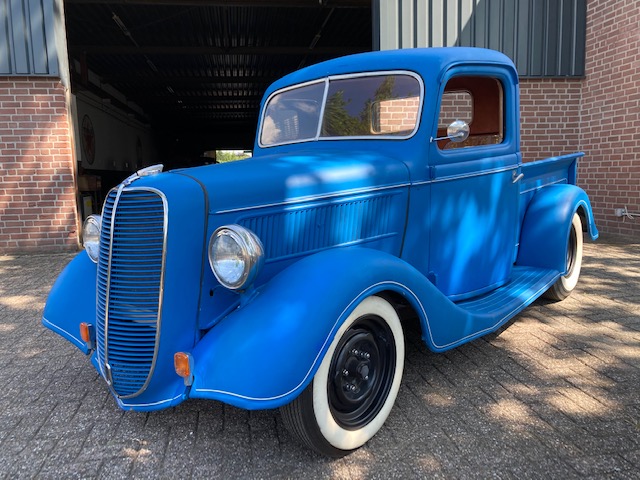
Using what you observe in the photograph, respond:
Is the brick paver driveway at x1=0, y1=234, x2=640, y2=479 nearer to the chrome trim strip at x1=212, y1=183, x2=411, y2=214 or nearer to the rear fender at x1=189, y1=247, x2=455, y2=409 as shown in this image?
the rear fender at x1=189, y1=247, x2=455, y2=409

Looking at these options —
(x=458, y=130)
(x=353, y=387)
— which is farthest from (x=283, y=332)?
(x=458, y=130)

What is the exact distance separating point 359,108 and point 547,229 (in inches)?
74.9

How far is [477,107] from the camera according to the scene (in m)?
3.84

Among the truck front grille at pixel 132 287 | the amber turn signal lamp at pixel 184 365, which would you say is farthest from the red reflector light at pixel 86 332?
the amber turn signal lamp at pixel 184 365

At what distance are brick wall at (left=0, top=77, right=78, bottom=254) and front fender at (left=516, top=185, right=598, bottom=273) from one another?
20.9ft

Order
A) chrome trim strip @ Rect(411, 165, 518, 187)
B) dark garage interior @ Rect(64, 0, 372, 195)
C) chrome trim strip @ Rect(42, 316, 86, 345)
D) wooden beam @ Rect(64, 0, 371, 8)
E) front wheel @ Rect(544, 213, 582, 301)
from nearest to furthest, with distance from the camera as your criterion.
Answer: chrome trim strip @ Rect(42, 316, 86, 345), chrome trim strip @ Rect(411, 165, 518, 187), front wheel @ Rect(544, 213, 582, 301), wooden beam @ Rect(64, 0, 371, 8), dark garage interior @ Rect(64, 0, 372, 195)

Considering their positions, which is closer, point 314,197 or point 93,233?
point 314,197

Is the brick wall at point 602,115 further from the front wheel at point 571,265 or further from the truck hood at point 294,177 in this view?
the truck hood at point 294,177

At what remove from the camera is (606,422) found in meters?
2.40

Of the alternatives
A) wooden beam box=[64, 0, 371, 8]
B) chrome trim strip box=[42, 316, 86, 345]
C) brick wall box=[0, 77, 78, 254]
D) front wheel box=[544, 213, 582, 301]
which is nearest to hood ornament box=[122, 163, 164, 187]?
chrome trim strip box=[42, 316, 86, 345]

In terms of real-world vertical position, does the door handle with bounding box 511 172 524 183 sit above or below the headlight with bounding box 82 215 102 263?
above

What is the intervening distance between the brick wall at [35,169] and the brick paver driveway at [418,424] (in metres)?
4.17

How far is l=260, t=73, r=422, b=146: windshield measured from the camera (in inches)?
118

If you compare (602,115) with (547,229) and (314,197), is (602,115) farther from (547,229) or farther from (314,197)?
(314,197)
